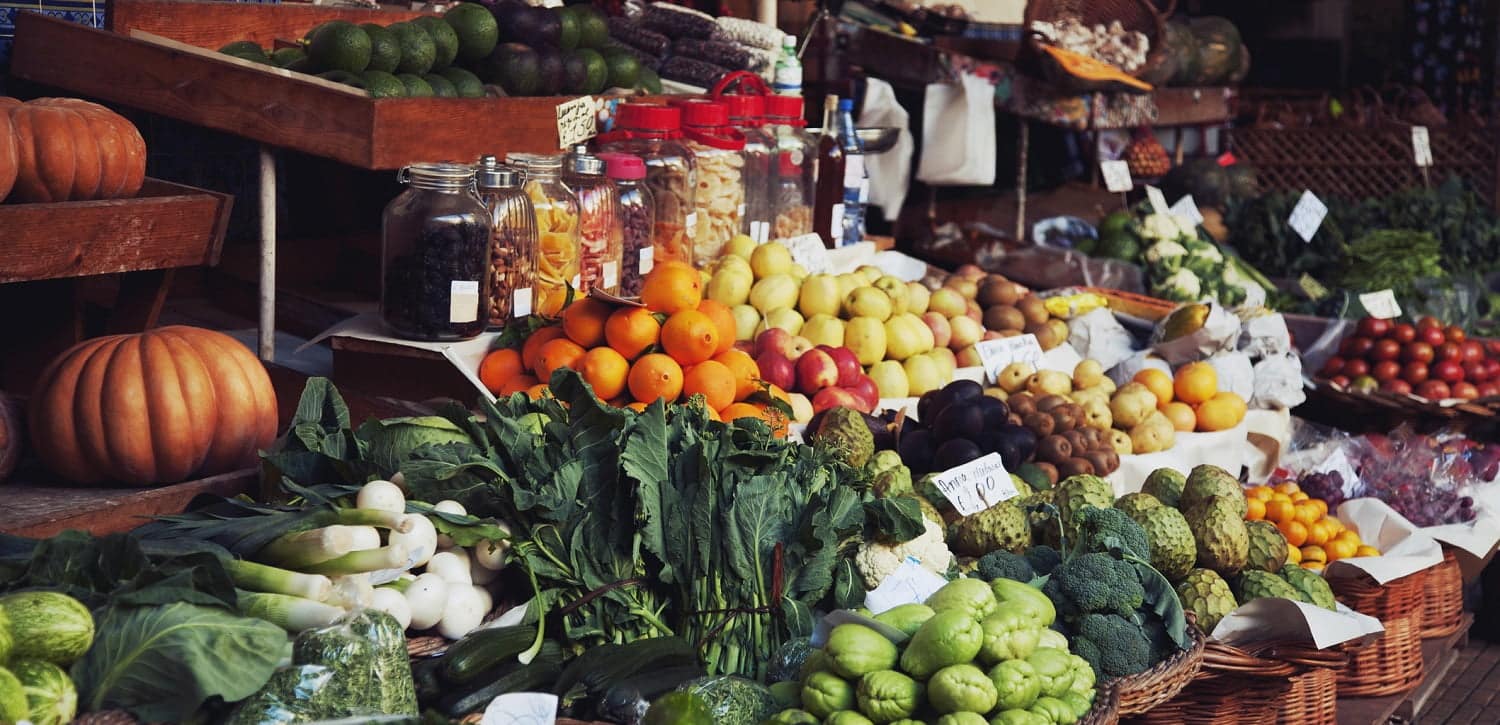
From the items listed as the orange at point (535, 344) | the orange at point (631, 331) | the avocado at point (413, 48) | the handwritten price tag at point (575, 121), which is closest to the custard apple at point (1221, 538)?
the orange at point (631, 331)

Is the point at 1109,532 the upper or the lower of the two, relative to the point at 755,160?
lower

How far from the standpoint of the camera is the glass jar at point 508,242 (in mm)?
3264

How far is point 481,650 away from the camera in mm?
2148

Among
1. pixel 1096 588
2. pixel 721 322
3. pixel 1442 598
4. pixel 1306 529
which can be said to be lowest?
pixel 1442 598

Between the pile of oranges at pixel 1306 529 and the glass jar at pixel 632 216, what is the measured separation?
5.60 feet

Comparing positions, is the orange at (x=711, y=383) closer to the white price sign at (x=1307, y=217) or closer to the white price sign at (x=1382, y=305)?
the white price sign at (x=1382, y=305)

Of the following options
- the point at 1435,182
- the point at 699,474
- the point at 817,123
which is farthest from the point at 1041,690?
Result: the point at 1435,182

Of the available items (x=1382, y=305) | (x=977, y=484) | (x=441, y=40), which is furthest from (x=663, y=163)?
(x=1382, y=305)

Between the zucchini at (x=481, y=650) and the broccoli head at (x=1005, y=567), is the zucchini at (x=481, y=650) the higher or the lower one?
the higher one

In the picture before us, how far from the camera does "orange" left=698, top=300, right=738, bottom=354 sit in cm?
333

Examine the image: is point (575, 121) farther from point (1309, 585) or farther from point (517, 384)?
point (1309, 585)

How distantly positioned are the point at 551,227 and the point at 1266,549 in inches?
73.6

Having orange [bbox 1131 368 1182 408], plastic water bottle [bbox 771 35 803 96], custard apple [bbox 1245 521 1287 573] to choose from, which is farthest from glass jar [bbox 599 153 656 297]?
custard apple [bbox 1245 521 1287 573]

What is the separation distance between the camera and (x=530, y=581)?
234 centimetres
